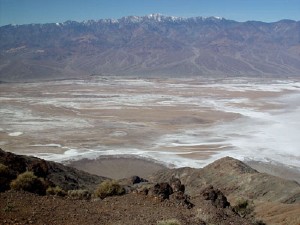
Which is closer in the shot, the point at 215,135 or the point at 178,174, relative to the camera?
the point at 178,174

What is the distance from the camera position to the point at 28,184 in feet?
47.4

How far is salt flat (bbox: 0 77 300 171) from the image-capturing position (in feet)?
144

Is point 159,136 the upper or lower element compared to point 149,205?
lower

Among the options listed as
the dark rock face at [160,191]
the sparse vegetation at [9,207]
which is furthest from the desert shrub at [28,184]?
the dark rock face at [160,191]

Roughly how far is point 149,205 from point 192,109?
62.8 metres

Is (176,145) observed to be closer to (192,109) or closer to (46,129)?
(46,129)

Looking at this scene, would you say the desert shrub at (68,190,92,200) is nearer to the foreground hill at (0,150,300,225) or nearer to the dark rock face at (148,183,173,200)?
the foreground hill at (0,150,300,225)

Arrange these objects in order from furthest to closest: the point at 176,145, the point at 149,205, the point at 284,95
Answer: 1. the point at 284,95
2. the point at 176,145
3. the point at 149,205

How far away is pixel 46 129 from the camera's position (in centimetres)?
5569

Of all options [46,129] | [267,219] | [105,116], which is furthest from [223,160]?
[105,116]

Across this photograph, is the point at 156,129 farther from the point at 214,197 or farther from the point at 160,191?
the point at 160,191

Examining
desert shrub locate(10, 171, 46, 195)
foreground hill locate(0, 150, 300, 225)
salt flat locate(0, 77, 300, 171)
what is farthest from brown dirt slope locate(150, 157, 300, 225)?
desert shrub locate(10, 171, 46, 195)

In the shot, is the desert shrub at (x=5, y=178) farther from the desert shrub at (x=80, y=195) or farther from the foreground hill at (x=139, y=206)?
the desert shrub at (x=80, y=195)

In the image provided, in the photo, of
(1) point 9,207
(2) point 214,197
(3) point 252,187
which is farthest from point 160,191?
(3) point 252,187
